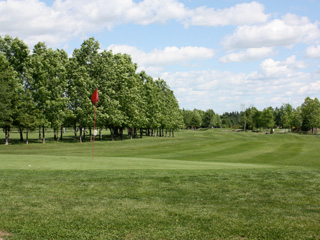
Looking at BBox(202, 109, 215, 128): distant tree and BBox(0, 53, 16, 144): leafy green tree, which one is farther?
BBox(202, 109, 215, 128): distant tree

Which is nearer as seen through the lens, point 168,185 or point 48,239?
point 48,239

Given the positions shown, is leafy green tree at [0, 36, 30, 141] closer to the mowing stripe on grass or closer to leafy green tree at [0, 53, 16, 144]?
Answer: leafy green tree at [0, 53, 16, 144]

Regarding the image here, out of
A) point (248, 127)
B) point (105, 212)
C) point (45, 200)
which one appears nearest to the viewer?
point (105, 212)

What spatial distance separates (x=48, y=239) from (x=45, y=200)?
2.96 m

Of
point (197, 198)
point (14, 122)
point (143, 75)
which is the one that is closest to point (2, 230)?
point (197, 198)

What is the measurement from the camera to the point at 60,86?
47.6 meters

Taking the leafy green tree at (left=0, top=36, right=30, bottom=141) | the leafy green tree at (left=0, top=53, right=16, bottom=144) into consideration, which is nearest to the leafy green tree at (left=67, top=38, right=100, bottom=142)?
the leafy green tree at (left=0, top=36, right=30, bottom=141)

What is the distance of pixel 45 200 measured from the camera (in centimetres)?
848

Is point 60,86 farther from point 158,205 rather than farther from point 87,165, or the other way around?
point 158,205

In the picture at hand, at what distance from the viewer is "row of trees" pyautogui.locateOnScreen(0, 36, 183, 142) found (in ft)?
149

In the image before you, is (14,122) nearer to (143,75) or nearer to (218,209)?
(143,75)

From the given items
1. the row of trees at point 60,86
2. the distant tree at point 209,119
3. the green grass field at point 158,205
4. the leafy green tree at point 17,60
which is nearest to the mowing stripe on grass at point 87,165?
the green grass field at point 158,205

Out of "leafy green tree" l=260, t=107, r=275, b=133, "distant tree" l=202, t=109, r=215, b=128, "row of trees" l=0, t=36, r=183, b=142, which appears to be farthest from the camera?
"distant tree" l=202, t=109, r=215, b=128

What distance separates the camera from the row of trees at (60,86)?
45562mm
